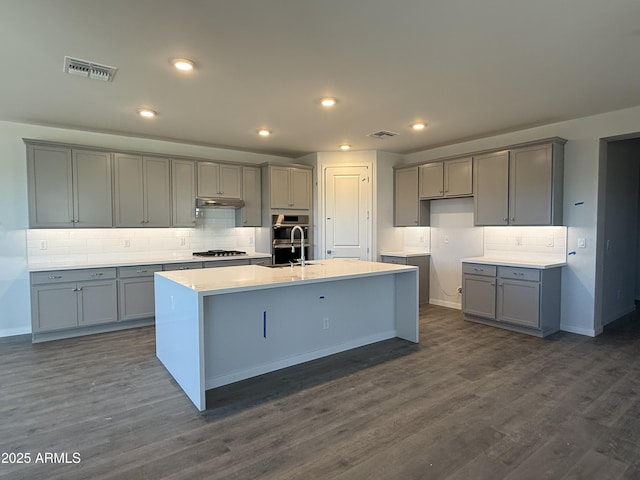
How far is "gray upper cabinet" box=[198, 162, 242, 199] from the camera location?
5410mm

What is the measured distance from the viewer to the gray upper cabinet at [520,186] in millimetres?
4270

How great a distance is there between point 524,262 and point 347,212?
2710 mm

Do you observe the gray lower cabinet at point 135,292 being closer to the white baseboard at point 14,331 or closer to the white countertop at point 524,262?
the white baseboard at point 14,331

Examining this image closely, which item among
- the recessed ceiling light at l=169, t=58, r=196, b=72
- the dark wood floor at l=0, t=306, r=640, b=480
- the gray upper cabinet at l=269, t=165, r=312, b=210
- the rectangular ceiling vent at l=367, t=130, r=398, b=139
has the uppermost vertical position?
the rectangular ceiling vent at l=367, t=130, r=398, b=139

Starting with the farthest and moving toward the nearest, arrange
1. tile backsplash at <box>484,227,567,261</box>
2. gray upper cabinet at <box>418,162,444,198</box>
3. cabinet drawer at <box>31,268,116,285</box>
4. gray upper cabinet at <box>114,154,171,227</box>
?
gray upper cabinet at <box>418,162,444,198</box>
gray upper cabinet at <box>114,154,171,227</box>
tile backsplash at <box>484,227,567,261</box>
cabinet drawer at <box>31,268,116,285</box>

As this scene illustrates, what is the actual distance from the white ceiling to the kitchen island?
1.69 metres

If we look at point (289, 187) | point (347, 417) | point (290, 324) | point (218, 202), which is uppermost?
point (289, 187)

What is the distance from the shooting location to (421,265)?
5.98 metres

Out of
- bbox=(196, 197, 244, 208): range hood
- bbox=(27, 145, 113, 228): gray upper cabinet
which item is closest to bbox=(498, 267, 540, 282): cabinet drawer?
bbox=(196, 197, 244, 208): range hood

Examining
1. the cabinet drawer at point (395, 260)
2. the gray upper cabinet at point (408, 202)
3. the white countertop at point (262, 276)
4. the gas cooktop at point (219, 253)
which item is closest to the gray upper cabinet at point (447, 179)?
the gray upper cabinet at point (408, 202)

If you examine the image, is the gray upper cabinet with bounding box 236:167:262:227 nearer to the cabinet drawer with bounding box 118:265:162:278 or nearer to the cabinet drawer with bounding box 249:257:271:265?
the cabinet drawer with bounding box 249:257:271:265

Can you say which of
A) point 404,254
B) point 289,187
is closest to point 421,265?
point 404,254

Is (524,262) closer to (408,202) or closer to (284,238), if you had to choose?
(408,202)

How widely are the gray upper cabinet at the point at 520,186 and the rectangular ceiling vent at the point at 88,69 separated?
4373 mm
